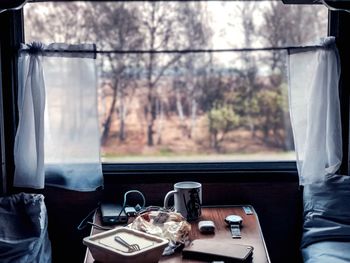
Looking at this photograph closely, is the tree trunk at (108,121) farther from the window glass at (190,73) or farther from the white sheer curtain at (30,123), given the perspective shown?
the white sheer curtain at (30,123)

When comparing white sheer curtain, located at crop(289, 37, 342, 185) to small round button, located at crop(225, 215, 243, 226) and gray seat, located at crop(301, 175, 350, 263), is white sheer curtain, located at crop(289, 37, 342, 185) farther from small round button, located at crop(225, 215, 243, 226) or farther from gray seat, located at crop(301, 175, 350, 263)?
small round button, located at crop(225, 215, 243, 226)

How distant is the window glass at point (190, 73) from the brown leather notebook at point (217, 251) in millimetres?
883

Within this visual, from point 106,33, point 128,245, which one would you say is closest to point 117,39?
point 106,33

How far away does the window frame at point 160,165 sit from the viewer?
221 cm

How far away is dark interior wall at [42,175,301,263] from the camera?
229 centimetres

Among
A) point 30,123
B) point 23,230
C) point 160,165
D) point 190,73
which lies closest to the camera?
point 23,230

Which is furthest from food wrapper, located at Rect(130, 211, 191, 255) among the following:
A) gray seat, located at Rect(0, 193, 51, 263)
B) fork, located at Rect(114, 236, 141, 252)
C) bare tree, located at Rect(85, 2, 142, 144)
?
bare tree, located at Rect(85, 2, 142, 144)

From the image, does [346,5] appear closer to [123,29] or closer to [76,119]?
[123,29]

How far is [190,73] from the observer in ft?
8.22

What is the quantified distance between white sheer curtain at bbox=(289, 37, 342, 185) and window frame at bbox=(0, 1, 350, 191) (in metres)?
0.13

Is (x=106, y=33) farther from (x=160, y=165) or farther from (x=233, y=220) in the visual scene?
(x=233, y=220)

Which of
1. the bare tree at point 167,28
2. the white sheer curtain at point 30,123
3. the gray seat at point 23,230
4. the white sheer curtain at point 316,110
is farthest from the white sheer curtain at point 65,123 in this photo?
the white sheer curtain at point 316,110

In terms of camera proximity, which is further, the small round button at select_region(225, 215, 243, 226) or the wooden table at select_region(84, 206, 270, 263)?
the small round button at select_region(225, 215, 243, 226)

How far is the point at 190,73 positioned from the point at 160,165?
51 centimetres
